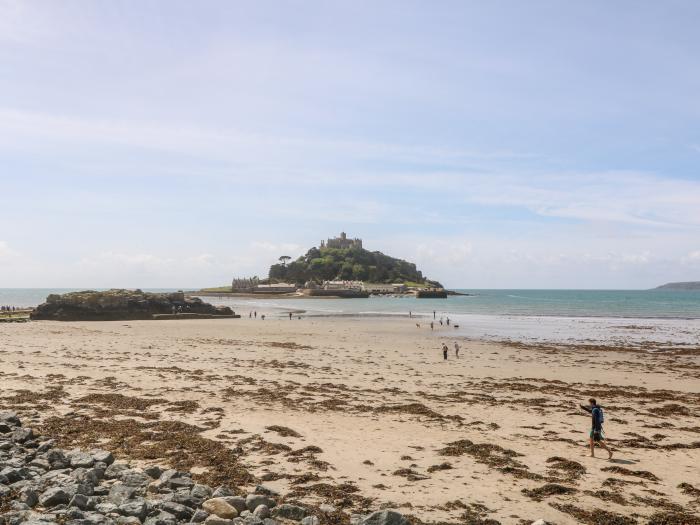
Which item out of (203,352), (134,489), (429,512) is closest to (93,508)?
(134,489)

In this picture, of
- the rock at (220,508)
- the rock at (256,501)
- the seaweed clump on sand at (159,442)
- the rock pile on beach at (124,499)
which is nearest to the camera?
the rock pile on beach at (124,499)

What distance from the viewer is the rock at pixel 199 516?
7495mm

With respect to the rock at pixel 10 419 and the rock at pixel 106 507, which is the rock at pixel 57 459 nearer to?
the rock at pixel 106 507

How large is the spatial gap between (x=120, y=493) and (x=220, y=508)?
1.74m

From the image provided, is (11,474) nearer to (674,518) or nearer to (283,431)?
(283,431)

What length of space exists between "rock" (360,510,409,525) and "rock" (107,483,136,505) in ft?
12.3

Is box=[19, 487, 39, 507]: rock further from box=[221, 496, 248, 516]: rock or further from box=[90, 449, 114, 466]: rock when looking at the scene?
box=[221, 496, 248, 516]: rock

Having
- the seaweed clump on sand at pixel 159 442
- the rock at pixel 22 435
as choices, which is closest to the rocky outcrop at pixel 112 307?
the seaweed clump on sand at pixel 159 442

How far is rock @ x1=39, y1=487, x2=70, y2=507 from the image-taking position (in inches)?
309

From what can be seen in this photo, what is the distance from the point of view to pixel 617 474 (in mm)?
10883

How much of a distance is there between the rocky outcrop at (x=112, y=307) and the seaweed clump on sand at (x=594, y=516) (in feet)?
192

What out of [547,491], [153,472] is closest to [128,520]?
[153,472]

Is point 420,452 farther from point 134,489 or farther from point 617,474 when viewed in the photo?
point 134,489

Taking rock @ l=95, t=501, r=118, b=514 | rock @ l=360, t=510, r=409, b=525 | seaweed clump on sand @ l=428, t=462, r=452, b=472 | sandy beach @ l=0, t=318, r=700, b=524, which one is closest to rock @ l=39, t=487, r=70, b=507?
rock @ l=95, t=501, r=118, b=514
